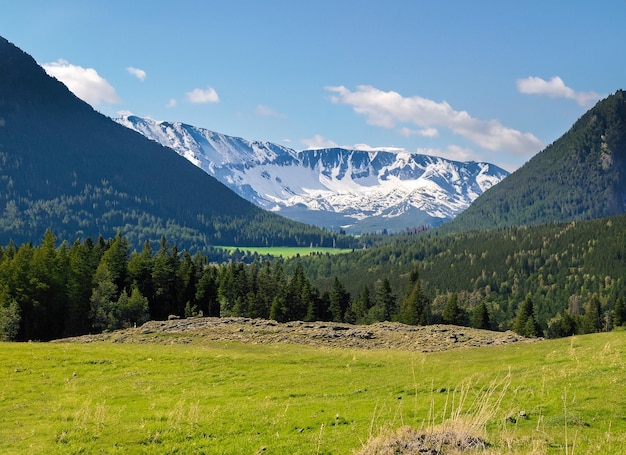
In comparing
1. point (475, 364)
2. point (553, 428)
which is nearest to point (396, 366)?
point (475, 364)

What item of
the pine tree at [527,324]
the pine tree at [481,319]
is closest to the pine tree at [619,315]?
the pine tree at [527,324]

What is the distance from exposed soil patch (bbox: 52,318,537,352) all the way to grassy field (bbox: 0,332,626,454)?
7907 mm

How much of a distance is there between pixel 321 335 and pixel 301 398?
35.7 metres

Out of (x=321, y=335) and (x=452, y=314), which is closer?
(x=321, y=335)

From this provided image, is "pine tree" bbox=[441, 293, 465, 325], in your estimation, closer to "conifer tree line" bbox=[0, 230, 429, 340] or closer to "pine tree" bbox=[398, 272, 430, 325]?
"pine tree" bbox=[398, 272, 430, 325]

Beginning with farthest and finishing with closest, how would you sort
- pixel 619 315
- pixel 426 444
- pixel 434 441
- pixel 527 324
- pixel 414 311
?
pixel 619 315 < pixel 414 311 < pixel 527 324 < pixel 434 441 < pixel 426 444

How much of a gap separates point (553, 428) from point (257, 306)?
100130mm

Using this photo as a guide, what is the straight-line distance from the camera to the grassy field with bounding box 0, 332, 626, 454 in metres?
19.1

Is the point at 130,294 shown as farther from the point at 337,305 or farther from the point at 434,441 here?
the point at 434,441

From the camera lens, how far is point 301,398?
29.8m

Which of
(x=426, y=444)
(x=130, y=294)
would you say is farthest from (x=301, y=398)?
(x=130, y=294)

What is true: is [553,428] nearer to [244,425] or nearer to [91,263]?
[244,425]

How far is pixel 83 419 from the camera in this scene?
24.1 metres

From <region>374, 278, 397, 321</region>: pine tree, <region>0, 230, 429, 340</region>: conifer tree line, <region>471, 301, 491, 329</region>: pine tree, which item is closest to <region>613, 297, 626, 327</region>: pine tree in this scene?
<region>471, 301, 491, 329</region>: pine tree
